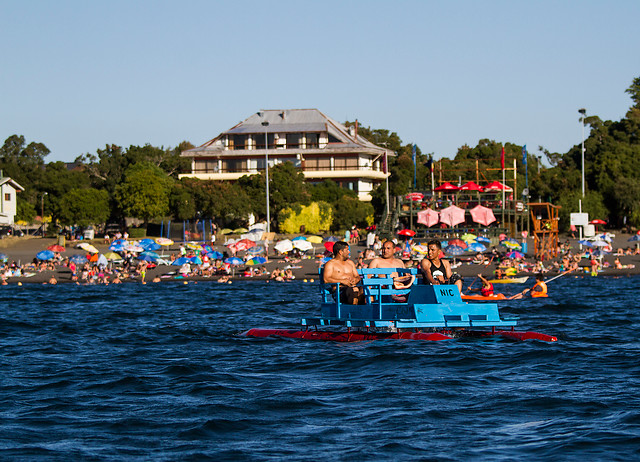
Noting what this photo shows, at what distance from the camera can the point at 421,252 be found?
136 ft

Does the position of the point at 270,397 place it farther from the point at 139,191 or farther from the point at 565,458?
the point at 139,191

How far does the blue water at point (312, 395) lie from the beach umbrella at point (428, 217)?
30.8m

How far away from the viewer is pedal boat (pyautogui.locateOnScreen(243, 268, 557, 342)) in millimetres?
15789

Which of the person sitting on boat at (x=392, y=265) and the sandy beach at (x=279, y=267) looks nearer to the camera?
the person sitting on boat at (x=392, y=265)

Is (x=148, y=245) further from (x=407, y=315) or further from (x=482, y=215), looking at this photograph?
(x=407, y=315)

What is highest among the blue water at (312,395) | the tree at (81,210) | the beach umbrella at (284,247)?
the tree at (81,210)

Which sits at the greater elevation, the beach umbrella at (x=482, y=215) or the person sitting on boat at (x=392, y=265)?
the beach umbrella at (x=482, y=215)

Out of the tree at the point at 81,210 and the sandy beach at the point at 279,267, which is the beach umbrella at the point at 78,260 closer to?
the sandy beach at the point at 279,267

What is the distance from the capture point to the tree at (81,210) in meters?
61.8

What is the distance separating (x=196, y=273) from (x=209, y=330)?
68.6ft

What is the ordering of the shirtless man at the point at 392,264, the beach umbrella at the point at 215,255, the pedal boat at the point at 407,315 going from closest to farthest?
the pedal boat at the point at 407,315 → the shirtless man at the point at 392,264 → the beach umbrella at the point at 215,255

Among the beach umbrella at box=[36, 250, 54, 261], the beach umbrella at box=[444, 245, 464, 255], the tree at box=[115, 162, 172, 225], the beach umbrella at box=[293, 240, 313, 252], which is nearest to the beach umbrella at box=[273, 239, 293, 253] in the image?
the beach umbrella at box=[293, 240, 313, 252]

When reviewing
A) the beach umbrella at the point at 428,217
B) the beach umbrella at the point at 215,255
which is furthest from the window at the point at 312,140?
the beach umbrella at the point at 215,255

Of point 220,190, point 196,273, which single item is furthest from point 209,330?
point 220,190
